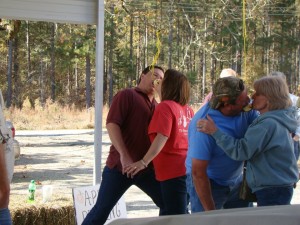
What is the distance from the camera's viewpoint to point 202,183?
9.89 feet

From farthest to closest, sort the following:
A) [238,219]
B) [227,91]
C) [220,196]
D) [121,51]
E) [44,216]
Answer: [121,51] → [44,216] → [220,196] → [227,91] → [238,219]

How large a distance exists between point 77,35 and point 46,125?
1062 centimetres

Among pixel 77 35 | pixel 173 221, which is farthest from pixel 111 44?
pixel 173 221

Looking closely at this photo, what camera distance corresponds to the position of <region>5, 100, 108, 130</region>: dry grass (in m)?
23.1

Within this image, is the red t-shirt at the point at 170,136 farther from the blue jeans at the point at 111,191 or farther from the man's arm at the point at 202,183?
the man's arm at the point at 202,183

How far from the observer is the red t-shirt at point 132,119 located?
12.8ft

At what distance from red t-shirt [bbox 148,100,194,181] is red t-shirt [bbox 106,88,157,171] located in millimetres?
228

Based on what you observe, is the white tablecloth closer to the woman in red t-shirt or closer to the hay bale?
the woman in red t-shirt

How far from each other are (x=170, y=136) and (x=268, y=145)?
942 millimetres

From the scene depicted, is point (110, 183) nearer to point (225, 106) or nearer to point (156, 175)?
point (156, 175)

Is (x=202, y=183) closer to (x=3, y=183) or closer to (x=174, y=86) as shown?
(x=174, y=86)

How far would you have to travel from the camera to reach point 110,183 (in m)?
3.90

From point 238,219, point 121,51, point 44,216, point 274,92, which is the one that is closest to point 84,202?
point 44,216

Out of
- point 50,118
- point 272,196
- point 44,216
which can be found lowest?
point 50,118
